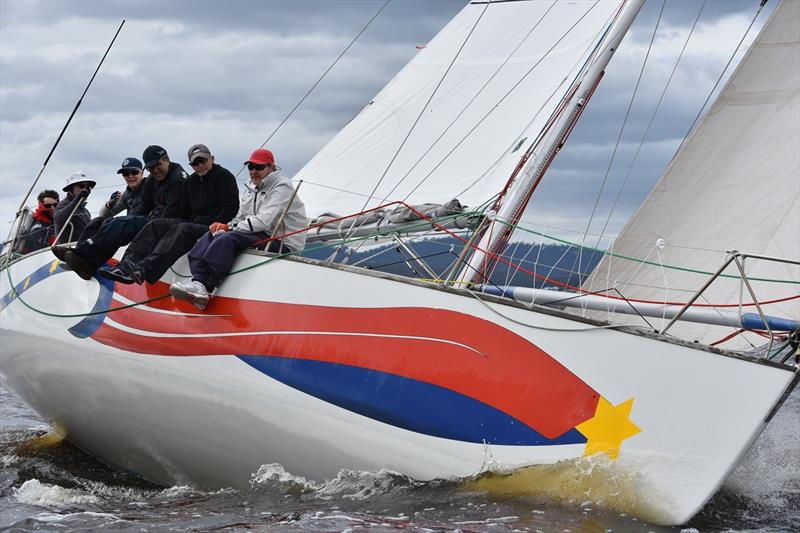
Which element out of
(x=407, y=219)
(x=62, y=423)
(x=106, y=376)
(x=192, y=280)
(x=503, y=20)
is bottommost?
(x=62, y=423)

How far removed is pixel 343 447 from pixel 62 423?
347 cm

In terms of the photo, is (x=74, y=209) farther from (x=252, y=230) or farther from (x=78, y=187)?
(x=252, y=230)

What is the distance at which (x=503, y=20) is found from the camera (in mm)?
Answer: 8453

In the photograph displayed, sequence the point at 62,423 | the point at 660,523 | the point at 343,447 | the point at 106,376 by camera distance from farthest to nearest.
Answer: the point at 62,423, the point at 106,376, the point at 343,447, the point at 660,523

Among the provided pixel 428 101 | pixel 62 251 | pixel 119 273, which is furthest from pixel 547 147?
pixel 62 251

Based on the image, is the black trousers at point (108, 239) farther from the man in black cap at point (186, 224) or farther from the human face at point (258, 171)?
the human face at point (258, 171)

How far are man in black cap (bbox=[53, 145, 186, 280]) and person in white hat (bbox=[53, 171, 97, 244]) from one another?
0.78 metres

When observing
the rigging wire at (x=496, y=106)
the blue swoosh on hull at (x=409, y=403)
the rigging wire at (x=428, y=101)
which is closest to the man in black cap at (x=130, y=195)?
the rigging wire at (x=428, y=101)

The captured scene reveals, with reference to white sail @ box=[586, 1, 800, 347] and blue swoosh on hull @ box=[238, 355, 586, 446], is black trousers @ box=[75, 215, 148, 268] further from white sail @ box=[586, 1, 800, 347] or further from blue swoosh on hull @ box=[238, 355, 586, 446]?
white sail @ box=[586, 1, 800, 347]

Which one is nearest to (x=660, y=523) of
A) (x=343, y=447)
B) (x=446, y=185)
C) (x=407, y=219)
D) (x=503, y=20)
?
(x=343, y=447)

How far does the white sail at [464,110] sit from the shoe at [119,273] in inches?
73.1

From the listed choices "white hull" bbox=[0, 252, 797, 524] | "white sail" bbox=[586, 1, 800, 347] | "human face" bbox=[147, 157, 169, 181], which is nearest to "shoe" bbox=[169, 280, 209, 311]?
"white hull" bbox=[0, 252, 797, 524]

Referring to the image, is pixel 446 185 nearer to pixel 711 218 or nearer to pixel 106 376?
pixel 711 218

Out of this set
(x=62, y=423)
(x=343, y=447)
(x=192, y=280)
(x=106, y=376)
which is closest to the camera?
(x=343, y=447)
